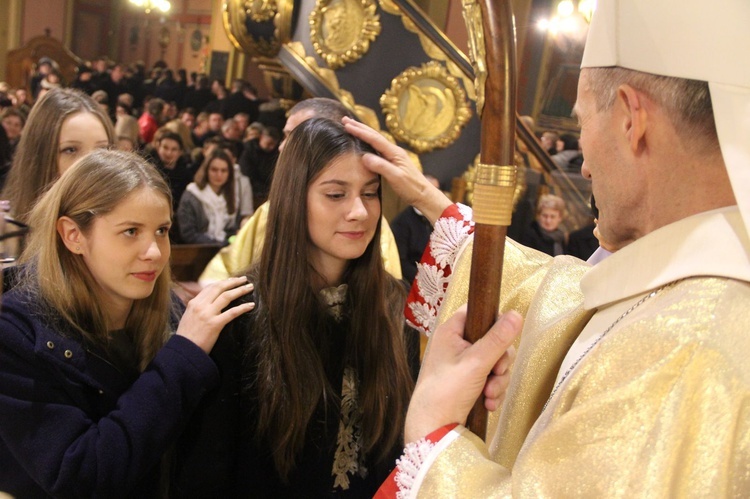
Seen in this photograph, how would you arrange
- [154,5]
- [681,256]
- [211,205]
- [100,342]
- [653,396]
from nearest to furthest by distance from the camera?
1. [653,396]
2. [681,256]
3. [100,342]
4. [211,205]
5. [154,5]

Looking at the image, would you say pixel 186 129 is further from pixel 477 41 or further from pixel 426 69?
pixel 477 41

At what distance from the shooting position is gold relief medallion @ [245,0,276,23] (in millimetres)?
5562

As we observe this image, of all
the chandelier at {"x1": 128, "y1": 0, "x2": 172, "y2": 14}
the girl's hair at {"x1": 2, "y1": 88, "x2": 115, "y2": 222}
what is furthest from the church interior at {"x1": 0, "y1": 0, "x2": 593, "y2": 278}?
the chandelier at {"x1": 128, "y1": 0, "x2": 172, "y2": 14}

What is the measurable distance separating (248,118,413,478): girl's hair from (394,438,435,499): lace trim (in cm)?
67

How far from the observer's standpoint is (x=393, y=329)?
2.06 meters

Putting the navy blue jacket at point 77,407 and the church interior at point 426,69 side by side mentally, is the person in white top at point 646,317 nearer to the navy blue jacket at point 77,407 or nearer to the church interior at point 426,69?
the navy blue jacket at point 77,407

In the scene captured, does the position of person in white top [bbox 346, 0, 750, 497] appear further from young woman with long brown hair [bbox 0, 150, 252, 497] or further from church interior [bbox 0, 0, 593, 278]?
church interior [bbox 0, 0, 593, 278]

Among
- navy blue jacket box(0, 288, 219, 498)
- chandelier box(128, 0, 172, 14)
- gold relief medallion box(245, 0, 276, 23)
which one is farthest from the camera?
chandelier box(128, 0, 172, 14)

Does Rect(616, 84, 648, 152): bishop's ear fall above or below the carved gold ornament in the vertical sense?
below

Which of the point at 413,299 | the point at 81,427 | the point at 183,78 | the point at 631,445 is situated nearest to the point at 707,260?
the point at 631,445

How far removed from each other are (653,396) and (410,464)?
0.39m

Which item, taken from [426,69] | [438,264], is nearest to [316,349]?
[438,264]

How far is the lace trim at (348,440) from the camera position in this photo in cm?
190

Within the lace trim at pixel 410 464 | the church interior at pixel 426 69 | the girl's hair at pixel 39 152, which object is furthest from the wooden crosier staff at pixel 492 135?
the church interior at pixel 426 69
